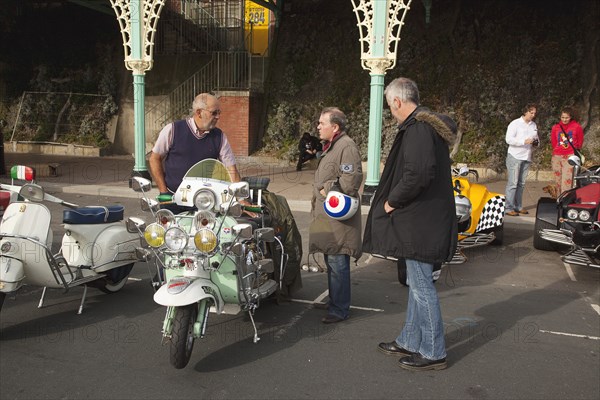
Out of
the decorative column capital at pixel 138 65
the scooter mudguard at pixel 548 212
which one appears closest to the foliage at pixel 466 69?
the decorative column capital at pixel 138 65

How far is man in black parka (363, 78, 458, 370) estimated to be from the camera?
3613 mm

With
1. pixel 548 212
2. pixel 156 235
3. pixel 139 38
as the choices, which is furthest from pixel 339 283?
pixel 139 38

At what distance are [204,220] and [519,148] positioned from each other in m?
6.99

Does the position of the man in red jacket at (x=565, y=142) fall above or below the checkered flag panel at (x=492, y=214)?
above

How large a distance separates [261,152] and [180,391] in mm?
13483

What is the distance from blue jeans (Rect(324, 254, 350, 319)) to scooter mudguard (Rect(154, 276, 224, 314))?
1102mm

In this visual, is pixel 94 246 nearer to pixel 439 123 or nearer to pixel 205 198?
pixel 205 198

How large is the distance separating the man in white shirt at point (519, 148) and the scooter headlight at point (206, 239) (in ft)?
22.7

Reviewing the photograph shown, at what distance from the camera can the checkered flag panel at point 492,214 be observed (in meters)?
7.03

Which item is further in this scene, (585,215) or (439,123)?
(585,215)

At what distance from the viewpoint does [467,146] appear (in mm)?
15148

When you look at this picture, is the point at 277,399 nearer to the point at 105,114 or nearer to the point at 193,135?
the point at 193,135

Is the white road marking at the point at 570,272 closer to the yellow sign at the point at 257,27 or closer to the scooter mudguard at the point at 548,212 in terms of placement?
the scooter mudguard at the point at 548,212

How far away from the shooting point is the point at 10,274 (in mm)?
4133
